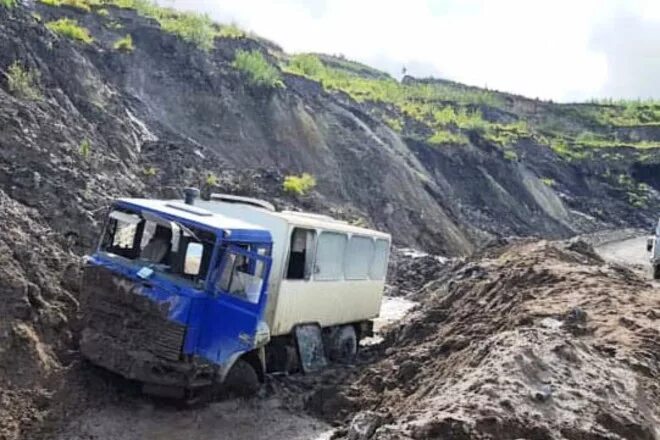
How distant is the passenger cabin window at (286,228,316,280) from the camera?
38.2 ft

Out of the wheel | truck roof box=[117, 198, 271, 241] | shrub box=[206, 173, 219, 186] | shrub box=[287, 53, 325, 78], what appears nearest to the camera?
truck roof box=[117, 198, 271, 241]

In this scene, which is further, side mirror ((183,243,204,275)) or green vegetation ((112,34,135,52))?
green vegetation ((112,34,135,52))

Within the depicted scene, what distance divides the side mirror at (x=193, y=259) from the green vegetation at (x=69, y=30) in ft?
57.4

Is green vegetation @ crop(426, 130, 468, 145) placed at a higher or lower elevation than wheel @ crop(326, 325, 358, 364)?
higher

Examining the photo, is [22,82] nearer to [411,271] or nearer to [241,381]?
[241,381]

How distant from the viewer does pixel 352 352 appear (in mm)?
14562

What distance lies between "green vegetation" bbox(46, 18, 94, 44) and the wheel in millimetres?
15662

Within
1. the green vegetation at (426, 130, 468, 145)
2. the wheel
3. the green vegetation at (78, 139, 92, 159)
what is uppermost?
the green vegetation at (426, 130, 468, 145)

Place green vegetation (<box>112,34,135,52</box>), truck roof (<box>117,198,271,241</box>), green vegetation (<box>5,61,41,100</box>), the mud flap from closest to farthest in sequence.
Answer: truck roof (<box>117,198,271,241</box>), the mud flap, green vegetation (<box>5,61,41,100</box>), green vegetation (<box>112,34,135,52</box>)

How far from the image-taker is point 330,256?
13.0m

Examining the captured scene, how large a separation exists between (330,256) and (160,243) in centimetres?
348

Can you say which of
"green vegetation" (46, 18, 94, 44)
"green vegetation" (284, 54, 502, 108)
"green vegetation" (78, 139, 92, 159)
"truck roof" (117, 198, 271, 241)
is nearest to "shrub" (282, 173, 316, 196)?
"green vegetation" (46, 18, 94, 44)

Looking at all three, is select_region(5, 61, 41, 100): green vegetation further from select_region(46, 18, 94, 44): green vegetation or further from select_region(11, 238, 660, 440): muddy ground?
select_region(11, 238, 660, 440): muddy ground

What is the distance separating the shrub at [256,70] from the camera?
106ft
